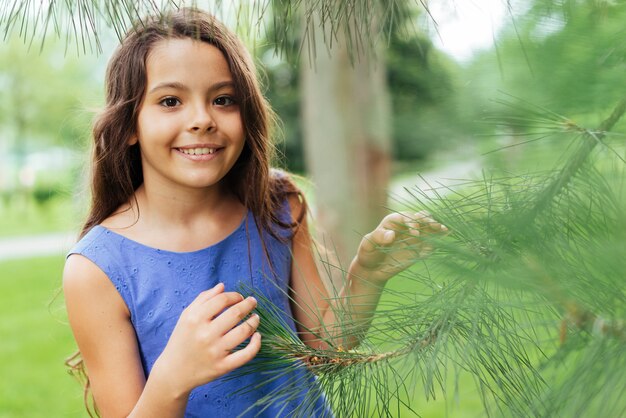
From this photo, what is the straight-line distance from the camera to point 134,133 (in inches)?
40.3

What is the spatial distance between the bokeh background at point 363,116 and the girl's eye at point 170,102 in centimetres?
9

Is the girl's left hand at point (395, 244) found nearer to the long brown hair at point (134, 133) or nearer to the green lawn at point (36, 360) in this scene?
the long brown hair at point (134, 133)

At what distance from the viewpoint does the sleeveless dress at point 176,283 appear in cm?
96

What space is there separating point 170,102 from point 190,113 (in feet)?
0.13

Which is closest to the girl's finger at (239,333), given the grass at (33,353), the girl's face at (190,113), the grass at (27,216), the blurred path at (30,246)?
the girl's face at (190,113)

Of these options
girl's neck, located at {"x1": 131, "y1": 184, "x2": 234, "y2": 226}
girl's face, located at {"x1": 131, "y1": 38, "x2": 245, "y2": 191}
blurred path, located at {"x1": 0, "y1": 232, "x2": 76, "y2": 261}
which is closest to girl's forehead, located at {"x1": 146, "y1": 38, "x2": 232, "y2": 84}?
girl's face, located at {"x1": 131, "y1": 38, "x2": 245, "y2": 191}

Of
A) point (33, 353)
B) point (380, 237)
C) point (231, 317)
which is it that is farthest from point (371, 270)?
point (33, 353)

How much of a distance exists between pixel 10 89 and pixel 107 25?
10801 mm

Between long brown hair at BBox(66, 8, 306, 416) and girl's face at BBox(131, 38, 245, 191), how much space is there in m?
0.01

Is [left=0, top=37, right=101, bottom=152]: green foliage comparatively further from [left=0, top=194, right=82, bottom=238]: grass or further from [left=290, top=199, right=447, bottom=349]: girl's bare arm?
[left=290, top=199, right=447, bottom=349]: girl's bare arm

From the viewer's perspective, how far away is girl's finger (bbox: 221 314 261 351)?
0.74m

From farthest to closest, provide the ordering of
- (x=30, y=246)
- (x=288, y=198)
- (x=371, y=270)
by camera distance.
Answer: (x=30, y=246), (x=288, y=198), (x=371, y=270)

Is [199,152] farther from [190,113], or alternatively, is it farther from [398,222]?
[398,222]

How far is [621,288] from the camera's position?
0.51m
